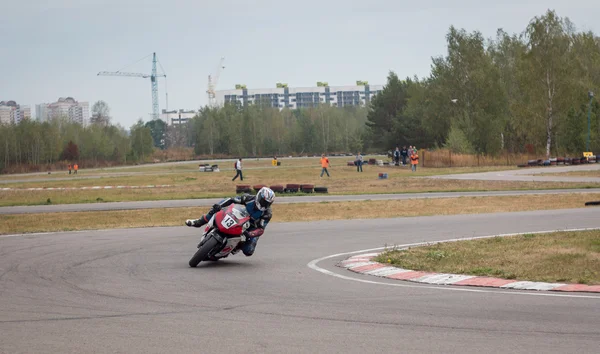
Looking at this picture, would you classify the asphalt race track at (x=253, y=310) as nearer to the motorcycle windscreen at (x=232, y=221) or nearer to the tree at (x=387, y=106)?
the motorcycle windscreen at (x=232, y=221)

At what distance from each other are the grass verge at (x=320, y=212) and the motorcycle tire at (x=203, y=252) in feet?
28.6

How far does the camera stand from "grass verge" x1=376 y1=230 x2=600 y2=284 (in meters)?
10.6

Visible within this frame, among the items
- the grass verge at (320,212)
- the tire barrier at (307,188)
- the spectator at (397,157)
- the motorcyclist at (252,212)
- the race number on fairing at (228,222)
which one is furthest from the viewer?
the spectator at (397,157)

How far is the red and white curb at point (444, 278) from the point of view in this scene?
9555 millimetres

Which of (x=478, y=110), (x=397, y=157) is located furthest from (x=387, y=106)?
(x=397, y=157)

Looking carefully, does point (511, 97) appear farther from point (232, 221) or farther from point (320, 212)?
point (232, 221)

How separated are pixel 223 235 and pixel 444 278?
3750mm

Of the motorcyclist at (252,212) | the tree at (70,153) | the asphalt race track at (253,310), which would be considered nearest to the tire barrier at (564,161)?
the asphalt race track at (253,310)

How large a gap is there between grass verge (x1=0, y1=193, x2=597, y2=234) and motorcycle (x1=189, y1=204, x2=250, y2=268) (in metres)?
8.59

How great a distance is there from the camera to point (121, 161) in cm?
12425

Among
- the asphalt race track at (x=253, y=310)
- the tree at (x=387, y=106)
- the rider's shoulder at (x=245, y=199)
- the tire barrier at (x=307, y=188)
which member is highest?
the tree at (x=387, y=106)

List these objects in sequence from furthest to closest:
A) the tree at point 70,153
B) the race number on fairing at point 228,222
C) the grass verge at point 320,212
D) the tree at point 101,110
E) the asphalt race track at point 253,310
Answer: the tree at point 101,110, the tree at point 70,153, the grass verge at point 320,212, the race number on fairing at point 228,222, the asphalt race track at point 253,310

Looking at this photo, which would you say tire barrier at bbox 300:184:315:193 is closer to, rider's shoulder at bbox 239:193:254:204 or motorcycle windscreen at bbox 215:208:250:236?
rider's shoulder at bbox 239:193:254:204

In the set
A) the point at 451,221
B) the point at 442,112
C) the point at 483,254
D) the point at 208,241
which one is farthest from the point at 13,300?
the point at 442,112
